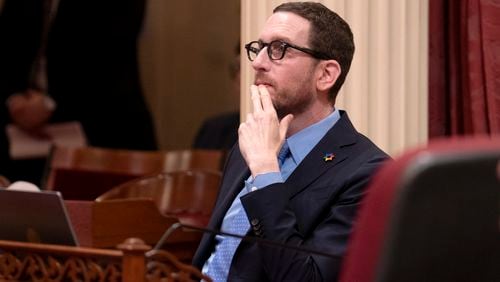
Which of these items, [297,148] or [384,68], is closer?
[297,148]

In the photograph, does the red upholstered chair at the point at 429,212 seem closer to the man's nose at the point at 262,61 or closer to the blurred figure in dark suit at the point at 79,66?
the man's nose at the point at 262,61

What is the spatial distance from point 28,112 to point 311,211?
14.0 ft

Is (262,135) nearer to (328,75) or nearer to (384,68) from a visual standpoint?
(328,75)

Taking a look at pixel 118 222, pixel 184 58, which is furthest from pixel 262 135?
pixel 184 58

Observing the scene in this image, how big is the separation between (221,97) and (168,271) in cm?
574

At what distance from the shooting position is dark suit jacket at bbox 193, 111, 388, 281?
2.40m

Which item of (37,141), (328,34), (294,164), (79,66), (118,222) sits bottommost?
(37,141)

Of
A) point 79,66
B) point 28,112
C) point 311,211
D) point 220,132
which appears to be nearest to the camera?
point 311,211

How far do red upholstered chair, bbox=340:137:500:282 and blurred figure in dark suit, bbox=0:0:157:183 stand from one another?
17.3ft

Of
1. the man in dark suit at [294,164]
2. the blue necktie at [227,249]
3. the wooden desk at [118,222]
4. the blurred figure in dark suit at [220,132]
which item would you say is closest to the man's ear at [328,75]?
the man in dark suit at [294,164]

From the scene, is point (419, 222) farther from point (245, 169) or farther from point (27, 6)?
point (27, 6)

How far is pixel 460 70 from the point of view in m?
3.21

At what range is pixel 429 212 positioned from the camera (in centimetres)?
144

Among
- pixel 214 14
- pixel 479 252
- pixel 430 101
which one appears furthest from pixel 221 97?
pixel 479 252
